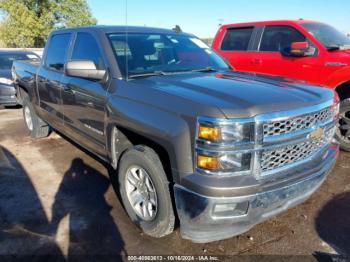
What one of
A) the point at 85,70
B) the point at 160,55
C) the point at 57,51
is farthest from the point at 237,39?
the point at 85,70

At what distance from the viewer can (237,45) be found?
21.2ft

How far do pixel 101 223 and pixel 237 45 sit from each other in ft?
15.0

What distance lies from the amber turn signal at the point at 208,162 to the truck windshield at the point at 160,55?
1.28 m

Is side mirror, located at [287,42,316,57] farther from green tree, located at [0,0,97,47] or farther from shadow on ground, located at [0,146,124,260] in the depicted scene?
green tree, located at [0,0,97,47]

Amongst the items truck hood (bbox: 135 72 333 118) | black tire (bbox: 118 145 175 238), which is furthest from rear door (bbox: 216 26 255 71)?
black tire (bbox: 118 145 175 238)

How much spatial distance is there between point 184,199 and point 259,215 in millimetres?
578

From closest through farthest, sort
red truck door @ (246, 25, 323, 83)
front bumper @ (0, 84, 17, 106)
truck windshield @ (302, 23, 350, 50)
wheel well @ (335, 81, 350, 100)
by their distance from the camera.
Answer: wheel well @ (335, 81, 350, 100) → red truck door @ (246, 25, 323, 83) → truck windshield @ (302, 23, 350, 50) → front bumper @ (0, 84, 17, 106)

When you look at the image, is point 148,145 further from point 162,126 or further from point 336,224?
Result: point 336,224

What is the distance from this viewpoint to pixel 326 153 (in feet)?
9.97

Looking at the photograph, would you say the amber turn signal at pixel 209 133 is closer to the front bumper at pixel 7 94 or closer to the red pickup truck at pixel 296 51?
the red pickup truck at pixel 296 51

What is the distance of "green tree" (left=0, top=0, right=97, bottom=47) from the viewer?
37.8m

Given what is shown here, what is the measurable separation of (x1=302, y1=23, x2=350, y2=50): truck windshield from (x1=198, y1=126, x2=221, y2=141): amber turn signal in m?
Answer: 3.84

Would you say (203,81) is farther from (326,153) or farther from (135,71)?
(326,153)

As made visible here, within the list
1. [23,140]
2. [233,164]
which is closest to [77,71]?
[233,164]
